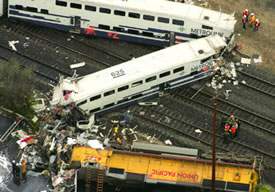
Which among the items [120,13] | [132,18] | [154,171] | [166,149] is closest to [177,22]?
[132,18]

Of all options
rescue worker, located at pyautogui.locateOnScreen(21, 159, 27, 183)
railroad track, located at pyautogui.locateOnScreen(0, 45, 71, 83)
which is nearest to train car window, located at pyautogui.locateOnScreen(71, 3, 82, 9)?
railroad track, located at pyautogui.locateOnScreen(0, 45, 71, 83)

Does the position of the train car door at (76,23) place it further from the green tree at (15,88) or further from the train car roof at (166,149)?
the train car roof at (166,149)

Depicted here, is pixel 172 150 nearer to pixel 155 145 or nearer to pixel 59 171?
pixel 155 145

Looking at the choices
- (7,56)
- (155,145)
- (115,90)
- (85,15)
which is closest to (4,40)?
(7,56)

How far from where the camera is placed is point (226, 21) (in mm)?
65750

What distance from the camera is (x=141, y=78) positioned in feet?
202

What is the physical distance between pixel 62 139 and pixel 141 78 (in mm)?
6981

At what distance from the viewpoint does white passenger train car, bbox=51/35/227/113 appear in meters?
60.8

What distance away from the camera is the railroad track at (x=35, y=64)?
65188 millimetres

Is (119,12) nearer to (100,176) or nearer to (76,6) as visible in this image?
(76,6)

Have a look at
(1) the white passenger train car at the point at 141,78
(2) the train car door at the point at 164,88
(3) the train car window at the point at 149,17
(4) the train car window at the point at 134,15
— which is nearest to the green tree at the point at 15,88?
(1) the white passenger train car at the point at 141,78

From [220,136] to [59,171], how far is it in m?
11.7

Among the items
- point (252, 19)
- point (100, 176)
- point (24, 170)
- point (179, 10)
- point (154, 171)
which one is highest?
point (179, 10)

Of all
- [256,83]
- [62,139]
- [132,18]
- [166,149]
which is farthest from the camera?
[132,18]
